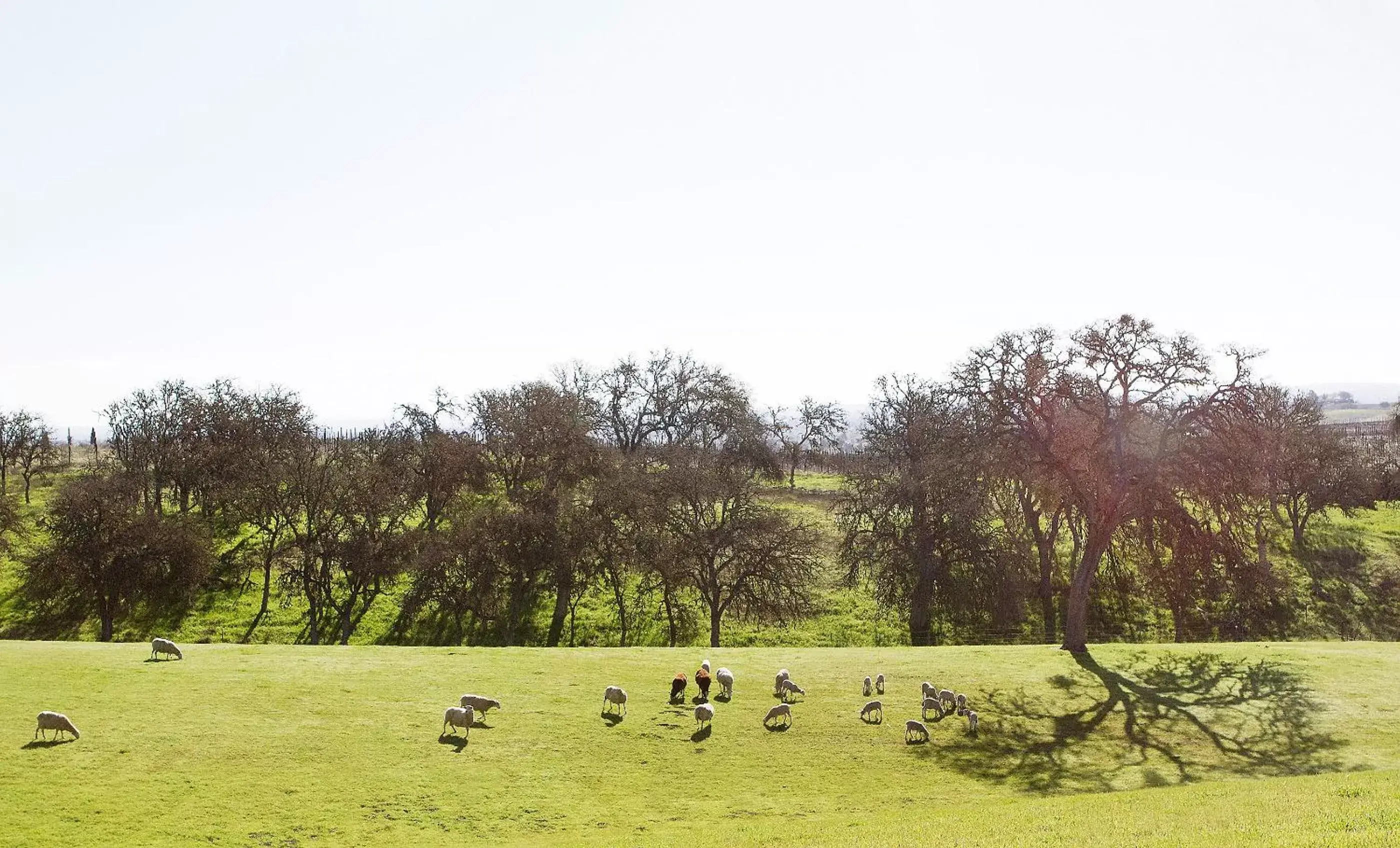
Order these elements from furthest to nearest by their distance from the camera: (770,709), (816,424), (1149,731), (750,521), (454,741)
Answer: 1. (816,424)
2. (750,521)
3. (1149,731)
4. (770,709)
5. (454,741)

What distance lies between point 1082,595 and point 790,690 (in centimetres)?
2134

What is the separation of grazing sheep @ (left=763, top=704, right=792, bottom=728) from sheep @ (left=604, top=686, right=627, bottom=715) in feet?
17.7

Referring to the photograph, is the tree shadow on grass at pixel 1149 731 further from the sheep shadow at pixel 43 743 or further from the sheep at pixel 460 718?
the sheep shadow at pixel 43 743

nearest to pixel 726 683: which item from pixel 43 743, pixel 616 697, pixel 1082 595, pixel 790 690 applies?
pixel 790 690

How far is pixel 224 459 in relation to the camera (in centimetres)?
8594

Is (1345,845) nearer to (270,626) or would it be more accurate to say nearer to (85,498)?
(270,626)

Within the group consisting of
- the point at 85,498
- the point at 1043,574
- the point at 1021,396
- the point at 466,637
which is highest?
the point at 1021,396

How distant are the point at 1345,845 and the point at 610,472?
57.4 m

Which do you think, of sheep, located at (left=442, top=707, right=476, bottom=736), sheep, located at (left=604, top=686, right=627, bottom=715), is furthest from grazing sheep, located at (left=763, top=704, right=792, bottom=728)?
sheep, located at (left=442, top=707, right=476, bottom=736)

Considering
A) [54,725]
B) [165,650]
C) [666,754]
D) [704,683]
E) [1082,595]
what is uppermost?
[1082,595]

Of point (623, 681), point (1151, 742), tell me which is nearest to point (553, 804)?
point (623, 681)

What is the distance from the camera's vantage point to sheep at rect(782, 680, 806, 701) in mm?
Answer: 36375

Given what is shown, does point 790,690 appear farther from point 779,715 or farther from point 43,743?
point 43,743

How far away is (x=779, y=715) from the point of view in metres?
33.6
